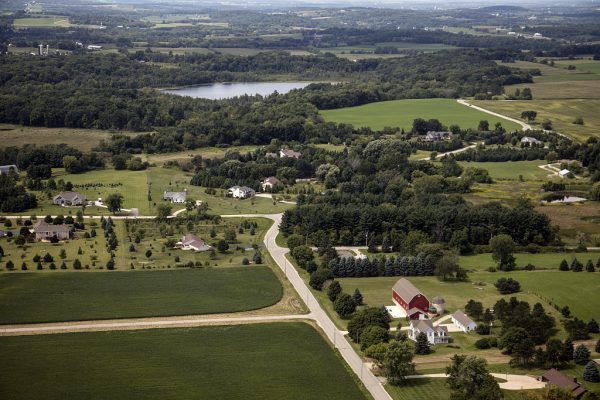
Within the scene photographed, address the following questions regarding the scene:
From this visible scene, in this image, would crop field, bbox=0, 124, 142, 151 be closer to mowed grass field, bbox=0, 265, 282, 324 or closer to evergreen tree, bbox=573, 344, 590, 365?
mowed grass field, bbox=0, 265, 282, 324

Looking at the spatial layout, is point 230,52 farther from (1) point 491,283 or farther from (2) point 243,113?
(1) point 491,283

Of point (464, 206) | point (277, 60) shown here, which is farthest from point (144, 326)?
point (277, 60)

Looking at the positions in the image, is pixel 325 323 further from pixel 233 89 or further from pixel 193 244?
pixel 233 89

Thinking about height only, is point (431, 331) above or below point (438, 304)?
above

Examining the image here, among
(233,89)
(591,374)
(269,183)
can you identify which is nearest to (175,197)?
(269,183)

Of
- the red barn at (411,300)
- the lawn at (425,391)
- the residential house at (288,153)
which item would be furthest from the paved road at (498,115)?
the lawn at (425,391)
